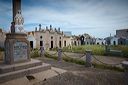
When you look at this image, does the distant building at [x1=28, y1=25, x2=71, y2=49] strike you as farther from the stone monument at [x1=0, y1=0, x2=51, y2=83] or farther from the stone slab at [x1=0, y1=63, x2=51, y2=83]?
the stone slab at [x1=0, y1=63, x2=51, y2=83]

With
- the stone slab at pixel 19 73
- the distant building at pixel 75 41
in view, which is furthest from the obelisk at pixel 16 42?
the distant building at pixel 75 41

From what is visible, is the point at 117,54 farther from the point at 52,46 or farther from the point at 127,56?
the point at 52,46

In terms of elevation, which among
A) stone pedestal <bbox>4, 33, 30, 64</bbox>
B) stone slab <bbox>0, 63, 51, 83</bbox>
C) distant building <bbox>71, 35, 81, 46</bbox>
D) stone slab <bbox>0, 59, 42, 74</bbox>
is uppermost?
distant building <bbox>71, 35, 81, 46</bbox>

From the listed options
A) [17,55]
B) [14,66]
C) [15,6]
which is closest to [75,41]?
[15,6]

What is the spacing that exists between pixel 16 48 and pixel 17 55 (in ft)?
1.37

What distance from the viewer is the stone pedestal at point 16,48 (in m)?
6.34

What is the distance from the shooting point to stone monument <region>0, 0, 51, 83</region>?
577 centimetres

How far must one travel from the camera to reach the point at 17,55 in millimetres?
6641

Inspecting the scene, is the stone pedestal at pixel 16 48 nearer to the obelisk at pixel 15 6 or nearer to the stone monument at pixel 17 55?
the stone monument at pixel 17 55

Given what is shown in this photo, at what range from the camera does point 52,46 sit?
1189 inches

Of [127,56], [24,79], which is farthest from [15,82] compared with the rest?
[127,56]

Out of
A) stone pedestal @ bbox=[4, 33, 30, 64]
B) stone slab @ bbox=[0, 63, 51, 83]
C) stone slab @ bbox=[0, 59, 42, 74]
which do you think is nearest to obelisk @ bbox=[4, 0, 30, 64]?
stone pedestal @ bbox=[4, 33, 30, 64]

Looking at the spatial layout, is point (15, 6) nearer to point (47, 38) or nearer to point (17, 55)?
point (17, 55)

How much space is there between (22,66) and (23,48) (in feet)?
3.93
